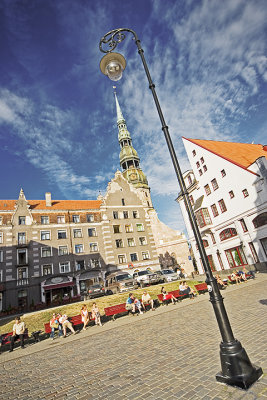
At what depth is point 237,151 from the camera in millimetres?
31703

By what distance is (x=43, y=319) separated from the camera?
1788cm

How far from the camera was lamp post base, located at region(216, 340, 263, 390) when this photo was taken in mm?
4082

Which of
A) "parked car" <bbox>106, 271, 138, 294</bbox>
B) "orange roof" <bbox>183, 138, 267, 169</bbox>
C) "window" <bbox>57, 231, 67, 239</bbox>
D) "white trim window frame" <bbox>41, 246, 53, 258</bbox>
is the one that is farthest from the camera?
"window" <bbox>57, 231, 67, 239</bbox>

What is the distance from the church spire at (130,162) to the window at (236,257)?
43.9m

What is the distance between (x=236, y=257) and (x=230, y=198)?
7131 millimetres

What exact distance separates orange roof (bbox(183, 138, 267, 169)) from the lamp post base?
24.7m

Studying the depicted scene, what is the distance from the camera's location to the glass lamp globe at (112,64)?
6938 mm

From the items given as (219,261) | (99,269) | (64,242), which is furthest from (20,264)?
(219,261)

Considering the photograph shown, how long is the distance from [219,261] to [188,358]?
86.2 feet

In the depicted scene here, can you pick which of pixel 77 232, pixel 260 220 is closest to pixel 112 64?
pixel 260 220

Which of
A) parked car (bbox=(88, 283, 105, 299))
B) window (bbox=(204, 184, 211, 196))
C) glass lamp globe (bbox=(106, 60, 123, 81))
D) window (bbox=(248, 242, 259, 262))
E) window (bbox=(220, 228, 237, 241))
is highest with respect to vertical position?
window (bbox=(204, 184, 211, 196))

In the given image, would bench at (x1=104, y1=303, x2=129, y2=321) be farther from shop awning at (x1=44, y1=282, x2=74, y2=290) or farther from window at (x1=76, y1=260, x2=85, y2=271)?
window at (x1=76, y1=260, x2=85, y2=271)

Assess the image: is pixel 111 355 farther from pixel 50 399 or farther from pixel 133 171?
pixel 133 171

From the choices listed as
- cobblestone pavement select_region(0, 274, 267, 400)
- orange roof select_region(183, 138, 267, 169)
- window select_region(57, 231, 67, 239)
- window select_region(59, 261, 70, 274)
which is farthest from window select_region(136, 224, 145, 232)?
cobblestone pavement select_region(0, 274, 267, 400)
